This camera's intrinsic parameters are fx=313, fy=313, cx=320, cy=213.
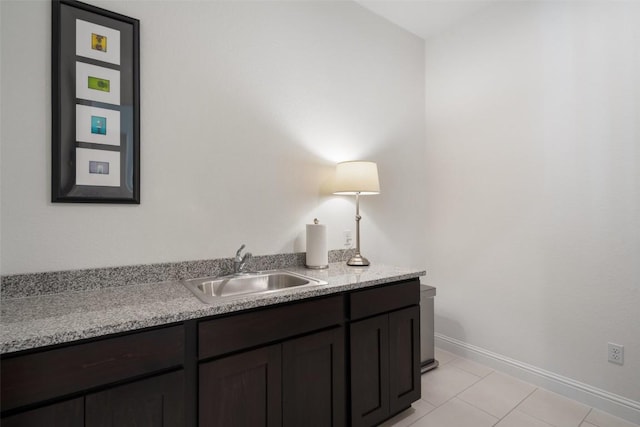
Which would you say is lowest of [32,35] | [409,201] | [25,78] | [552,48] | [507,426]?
[507,426]

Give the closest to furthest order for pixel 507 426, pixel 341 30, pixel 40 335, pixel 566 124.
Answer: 1. pixel 40 335
2. pixel 507 426
3. pixel 566 124
4. pixel 341 30

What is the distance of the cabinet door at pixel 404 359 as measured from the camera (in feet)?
5.91

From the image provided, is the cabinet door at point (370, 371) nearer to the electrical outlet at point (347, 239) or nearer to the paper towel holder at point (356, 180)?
the paper towel holder at point (356, 180)

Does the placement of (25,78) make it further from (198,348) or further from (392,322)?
(392,322)

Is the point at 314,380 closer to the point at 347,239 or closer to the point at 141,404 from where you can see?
the point at 141,404

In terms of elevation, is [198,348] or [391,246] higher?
[391,246]

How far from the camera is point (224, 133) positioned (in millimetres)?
1837

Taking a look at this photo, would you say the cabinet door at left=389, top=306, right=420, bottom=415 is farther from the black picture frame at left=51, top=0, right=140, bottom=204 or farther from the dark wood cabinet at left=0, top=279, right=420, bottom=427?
the black picture frame at left=51, top=0, right=140, bottom=204

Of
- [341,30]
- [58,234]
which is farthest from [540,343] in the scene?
[58,234]

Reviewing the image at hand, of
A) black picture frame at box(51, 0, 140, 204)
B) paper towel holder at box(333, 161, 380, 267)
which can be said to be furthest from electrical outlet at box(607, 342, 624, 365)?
black picture frame at box(51, 0, 140, 204)

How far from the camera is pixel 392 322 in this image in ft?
5.93

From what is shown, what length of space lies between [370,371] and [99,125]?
1839 mm

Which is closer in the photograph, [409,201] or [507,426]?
[507,426]

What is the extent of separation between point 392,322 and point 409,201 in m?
1.37
